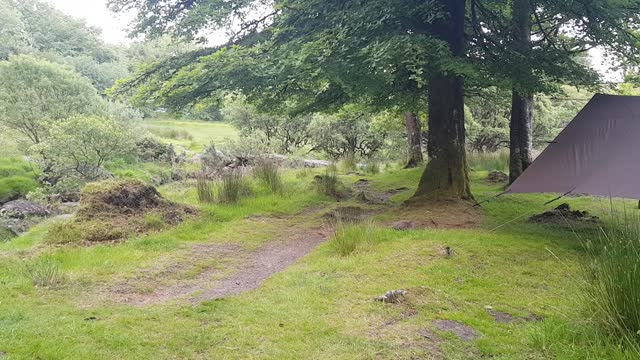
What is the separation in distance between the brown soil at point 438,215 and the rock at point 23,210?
8.15 metres

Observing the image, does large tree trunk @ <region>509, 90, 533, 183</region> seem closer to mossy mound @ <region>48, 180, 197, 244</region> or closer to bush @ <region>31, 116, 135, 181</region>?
mossy mound @ <region>48, 180, 197, 244</region>

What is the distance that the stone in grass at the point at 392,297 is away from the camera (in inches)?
173

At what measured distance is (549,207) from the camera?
9.80m

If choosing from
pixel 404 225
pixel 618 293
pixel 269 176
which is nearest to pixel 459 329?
pixel 618 293

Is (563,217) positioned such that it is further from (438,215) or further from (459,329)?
(459,329)

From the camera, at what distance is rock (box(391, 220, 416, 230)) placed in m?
7.59

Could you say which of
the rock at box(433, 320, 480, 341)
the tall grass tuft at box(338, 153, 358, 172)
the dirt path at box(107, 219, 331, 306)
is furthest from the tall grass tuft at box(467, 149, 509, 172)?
the rock at box(433, 320, 480, 341)

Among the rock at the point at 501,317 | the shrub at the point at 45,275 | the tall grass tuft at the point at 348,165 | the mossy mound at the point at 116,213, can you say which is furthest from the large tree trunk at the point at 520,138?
the shrub at the point at 45,275

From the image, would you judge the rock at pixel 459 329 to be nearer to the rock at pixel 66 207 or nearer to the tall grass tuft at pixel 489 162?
the rock at pixel 66 207

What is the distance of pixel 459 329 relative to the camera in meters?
3.85

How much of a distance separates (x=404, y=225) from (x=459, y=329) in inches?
154

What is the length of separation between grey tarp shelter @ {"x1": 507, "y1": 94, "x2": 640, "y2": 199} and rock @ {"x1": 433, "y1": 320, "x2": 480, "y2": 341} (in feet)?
11.2

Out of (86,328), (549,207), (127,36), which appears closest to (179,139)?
(127,36)

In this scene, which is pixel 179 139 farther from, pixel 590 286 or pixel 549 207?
pixel 590 286
